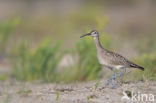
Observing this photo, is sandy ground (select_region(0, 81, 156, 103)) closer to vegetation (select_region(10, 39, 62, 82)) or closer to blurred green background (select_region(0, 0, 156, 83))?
blurred green background (select_region(0, 0, 156, 83))

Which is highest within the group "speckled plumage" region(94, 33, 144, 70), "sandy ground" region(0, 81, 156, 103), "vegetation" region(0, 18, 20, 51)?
"vegetation" region(0, 18, 20, 51)

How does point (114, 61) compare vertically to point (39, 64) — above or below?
below

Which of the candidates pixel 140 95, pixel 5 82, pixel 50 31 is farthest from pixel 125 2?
pixel 140 95

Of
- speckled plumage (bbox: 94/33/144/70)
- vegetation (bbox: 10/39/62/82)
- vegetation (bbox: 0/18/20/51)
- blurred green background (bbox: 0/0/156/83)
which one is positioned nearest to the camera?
speckled plumage (bbox: 94/33/144/70)

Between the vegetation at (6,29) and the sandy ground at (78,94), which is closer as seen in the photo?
the sandy ground at (78,94)

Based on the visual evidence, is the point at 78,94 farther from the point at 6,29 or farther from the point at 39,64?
the point at 6,29

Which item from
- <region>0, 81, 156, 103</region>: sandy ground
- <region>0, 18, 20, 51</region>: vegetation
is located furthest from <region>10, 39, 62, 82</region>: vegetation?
<region>0, 81, 156, 103</region>: sandy ground

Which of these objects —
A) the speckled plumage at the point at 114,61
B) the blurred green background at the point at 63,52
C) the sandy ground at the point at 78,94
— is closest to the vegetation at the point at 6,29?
the blurred green background at the point at 63,52

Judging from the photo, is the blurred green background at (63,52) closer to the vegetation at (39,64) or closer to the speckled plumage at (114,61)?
the vegetation at (39,64)

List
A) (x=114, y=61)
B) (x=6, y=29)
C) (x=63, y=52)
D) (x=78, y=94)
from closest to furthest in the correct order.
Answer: (x=78, y=94) → (x=114, y=61) → (x=63, y=52) → (x=6, y=29)

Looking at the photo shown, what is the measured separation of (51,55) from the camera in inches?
465

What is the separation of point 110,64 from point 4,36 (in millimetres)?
4792

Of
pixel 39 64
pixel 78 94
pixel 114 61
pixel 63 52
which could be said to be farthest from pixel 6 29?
pixel 78 94

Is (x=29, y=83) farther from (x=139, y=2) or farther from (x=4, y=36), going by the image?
(x=139, y=2)
